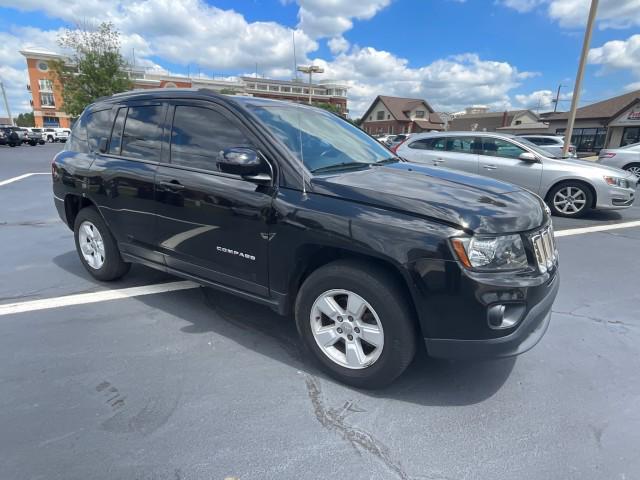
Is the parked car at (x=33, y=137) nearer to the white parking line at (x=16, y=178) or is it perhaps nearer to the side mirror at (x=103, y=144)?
the white parking line at (x=16, y=178)

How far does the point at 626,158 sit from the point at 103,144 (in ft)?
48.3

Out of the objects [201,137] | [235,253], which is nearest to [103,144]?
[201,137]

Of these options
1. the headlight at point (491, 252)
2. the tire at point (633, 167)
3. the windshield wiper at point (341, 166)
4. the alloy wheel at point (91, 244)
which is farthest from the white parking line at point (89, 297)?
the tire at point (633, 167)

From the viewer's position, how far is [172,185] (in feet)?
9.89

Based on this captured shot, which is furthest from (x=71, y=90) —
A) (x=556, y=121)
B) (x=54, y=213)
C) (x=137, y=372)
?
(x=556, y=121)

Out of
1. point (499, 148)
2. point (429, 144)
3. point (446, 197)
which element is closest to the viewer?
point (446, 197)

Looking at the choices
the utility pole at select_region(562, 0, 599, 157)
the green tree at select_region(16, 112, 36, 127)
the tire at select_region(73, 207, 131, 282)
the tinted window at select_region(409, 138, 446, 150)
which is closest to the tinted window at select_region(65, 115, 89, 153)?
the tire at select_region(73, 207, 131, 282)

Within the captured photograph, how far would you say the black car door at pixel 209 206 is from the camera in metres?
2.66

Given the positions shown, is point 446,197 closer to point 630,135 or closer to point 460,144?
point 460,144

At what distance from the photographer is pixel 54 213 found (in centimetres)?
716

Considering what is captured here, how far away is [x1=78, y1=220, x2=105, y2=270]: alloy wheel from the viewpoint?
12.8 feet

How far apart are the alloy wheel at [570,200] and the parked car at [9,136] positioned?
1473 inches

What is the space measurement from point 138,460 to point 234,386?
69 cm

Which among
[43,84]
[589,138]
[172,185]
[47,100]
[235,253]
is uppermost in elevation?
[43,84]
